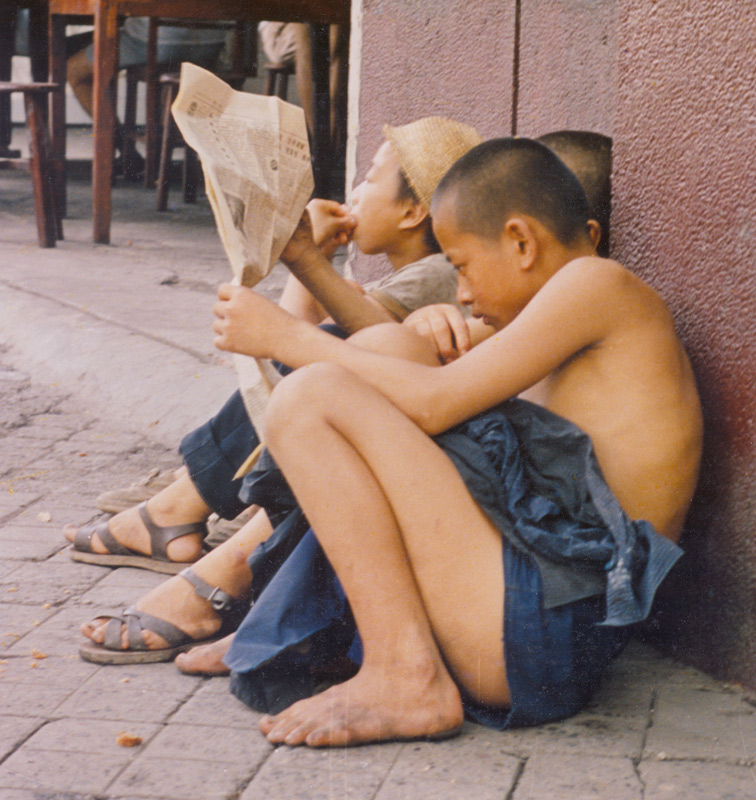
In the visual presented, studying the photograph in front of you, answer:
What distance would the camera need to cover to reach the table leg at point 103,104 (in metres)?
5.70

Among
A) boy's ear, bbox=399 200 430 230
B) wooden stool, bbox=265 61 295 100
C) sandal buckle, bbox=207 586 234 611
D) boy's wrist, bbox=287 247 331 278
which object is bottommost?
sandal buckle, bbox=207 586 234 611

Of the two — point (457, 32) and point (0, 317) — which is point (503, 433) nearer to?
point (457, 32)

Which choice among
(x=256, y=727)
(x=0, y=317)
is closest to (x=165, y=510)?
(x=256, y=727)

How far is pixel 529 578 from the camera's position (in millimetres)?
1914

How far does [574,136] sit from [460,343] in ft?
2.06

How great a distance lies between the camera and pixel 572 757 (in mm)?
1878

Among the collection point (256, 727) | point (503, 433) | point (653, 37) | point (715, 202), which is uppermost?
point (653, 37)

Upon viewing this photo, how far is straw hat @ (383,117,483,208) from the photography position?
2.65 meters

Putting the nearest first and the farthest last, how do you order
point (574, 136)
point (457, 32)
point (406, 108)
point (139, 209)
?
1. point (574, 136)
2. point (457, 32)
3. point (406, 108)
4. point (139, 209)

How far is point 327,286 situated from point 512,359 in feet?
1.90

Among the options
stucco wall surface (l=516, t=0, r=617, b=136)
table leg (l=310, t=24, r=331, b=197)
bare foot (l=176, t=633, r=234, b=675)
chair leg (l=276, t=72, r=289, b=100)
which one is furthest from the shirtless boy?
chair leg (l=276, t=72, r=289, b=100)

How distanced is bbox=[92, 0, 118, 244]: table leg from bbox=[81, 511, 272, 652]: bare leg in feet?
13.1

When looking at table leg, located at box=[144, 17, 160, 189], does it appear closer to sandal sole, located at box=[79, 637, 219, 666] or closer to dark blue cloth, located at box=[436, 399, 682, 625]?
sandal sole, located at box=[79, 637, 219, 666]

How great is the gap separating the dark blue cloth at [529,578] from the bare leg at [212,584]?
21 centimetres
